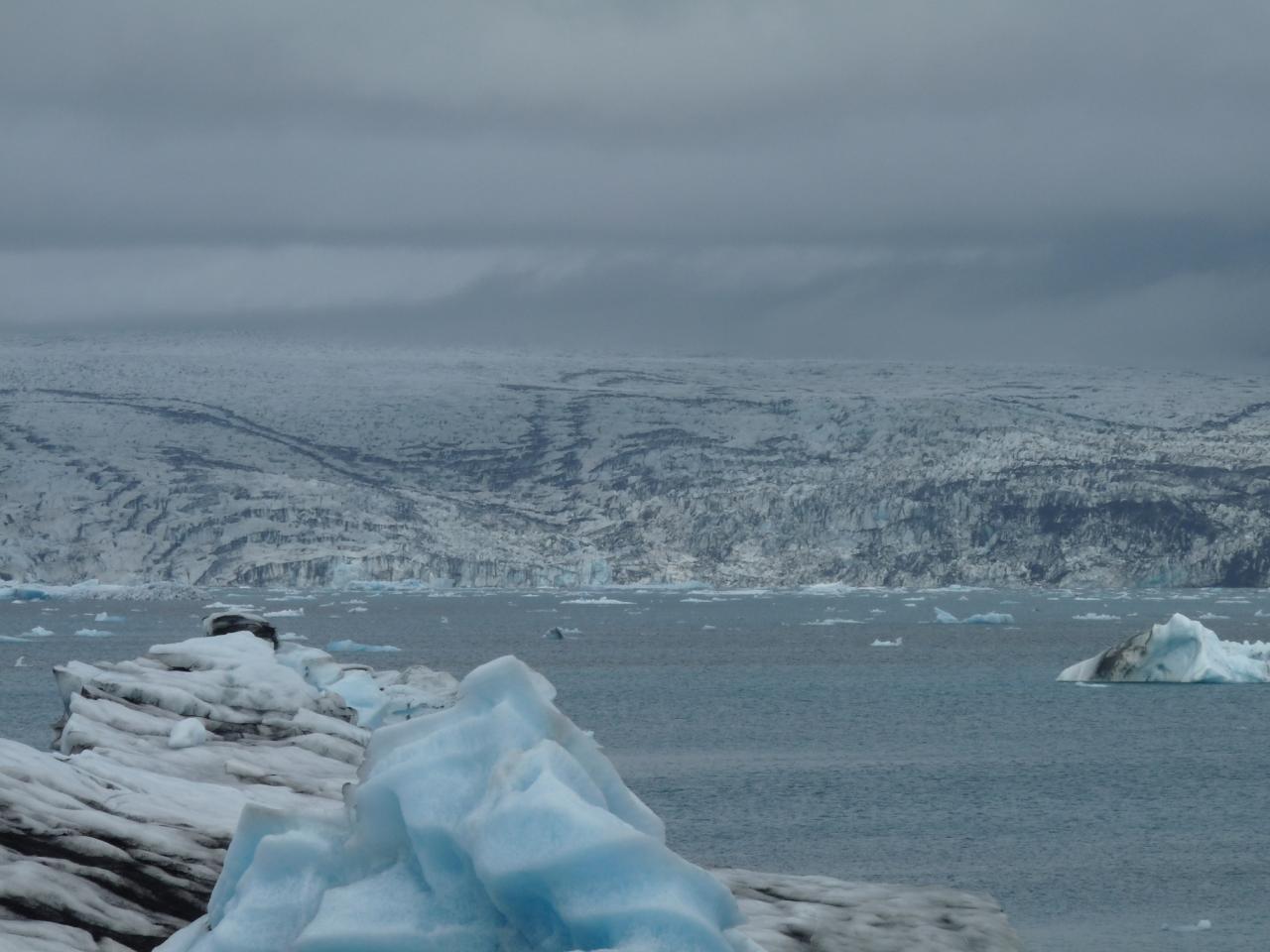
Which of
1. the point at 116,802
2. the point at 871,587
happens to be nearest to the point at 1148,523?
the point at 871,587

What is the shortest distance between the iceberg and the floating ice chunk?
34196mm

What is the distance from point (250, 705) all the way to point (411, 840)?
12.1 m

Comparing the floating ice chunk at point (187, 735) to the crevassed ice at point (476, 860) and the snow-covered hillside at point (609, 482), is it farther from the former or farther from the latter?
the snow-covered hillside at point (609, 482)

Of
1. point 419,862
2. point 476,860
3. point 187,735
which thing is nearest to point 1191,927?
point 187,735

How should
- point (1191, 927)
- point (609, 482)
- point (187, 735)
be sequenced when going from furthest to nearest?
point (609, 482) → point (1191, 927) → point (187, 735)

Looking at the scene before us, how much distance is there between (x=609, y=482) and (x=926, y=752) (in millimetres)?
121310

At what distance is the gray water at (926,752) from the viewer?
67.7 feet

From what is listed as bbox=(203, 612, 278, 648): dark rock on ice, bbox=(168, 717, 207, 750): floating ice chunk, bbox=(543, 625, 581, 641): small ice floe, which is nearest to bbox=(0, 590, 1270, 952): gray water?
bbox=(543, 625, 581, 641): small ice floe

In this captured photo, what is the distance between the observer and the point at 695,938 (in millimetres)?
7633

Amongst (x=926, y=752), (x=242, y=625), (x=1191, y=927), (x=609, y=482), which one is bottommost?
(x=926, y=752)

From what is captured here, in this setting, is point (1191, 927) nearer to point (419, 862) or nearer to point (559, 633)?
point (419, 862)

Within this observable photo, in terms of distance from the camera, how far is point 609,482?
155875mm

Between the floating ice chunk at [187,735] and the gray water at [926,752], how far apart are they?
7.44 metres

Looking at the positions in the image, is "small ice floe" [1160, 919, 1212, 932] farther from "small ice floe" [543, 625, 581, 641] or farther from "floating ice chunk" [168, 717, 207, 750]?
"small ice floe" [543, 625, 581, 641]
